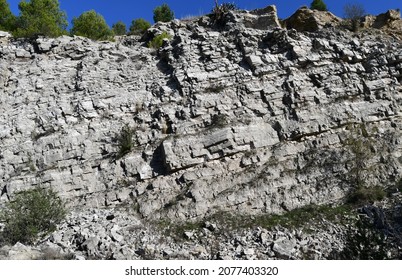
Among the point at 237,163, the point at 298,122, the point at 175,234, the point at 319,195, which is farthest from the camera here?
the point at 298,122

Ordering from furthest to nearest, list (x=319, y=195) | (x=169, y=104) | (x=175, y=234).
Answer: (x=169, y=104) → (x=319, y=195) → (x=175, y=234)

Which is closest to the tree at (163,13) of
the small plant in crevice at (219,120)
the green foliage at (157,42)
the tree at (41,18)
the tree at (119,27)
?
the tree at (119,27)

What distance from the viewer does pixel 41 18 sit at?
23.7 metres

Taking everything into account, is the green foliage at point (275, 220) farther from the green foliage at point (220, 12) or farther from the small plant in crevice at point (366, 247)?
the green foliage at point (220, 12)

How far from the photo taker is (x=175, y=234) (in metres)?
11.2

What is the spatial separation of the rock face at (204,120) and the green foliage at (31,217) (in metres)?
1.10

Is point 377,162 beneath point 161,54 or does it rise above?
beneath

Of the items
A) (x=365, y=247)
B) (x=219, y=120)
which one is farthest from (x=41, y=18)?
(x=365, y=247)

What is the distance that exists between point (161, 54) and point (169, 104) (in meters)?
3.69

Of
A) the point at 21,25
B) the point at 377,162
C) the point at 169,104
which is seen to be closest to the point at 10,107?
the point at 169,104

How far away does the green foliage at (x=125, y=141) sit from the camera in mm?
14516

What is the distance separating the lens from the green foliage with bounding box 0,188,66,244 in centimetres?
1096

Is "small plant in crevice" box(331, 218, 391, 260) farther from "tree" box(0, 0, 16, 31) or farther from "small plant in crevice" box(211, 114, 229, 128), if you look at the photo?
"tree" box(0, 0, 16, 31)

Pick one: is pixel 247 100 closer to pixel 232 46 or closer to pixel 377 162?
pixel 232 46
